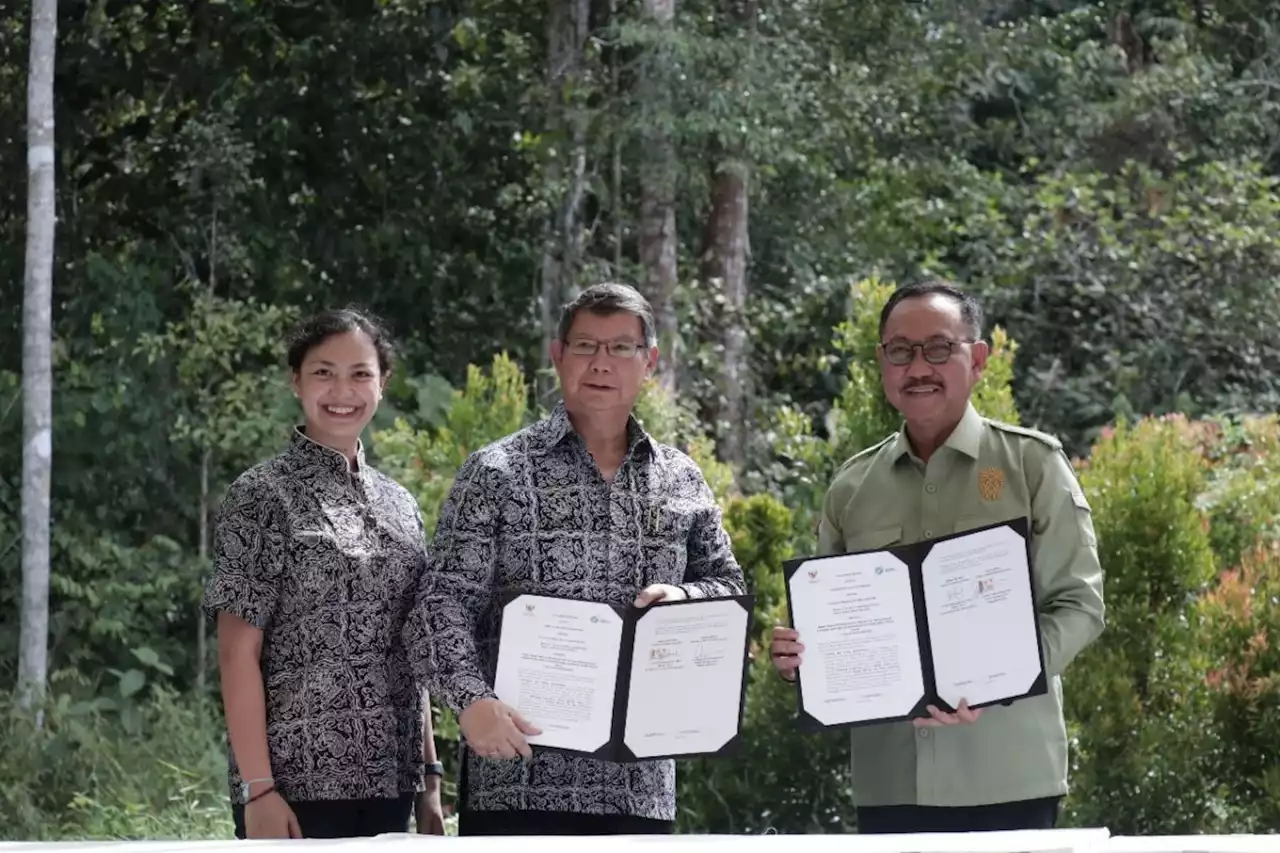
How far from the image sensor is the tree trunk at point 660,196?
8852 mm

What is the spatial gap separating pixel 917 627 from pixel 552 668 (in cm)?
59

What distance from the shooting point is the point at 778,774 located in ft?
18.5

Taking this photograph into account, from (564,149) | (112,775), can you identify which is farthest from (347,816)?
(564,149)

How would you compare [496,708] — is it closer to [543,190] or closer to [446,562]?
[446,562]

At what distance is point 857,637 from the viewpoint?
2793mm

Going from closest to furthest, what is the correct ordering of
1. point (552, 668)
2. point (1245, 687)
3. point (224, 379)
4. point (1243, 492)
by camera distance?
1. point (552, 668)
2. point (1245, 687)
3. point (1243, 492)
4. point (224, 379)

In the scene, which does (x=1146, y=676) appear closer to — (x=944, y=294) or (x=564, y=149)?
(x=944, y=294)

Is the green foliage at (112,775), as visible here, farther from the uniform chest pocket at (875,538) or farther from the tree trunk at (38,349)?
the uniform chest pocket at (875,538)

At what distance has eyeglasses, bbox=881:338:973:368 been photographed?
9.48 feet

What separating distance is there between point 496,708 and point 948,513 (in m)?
0.85

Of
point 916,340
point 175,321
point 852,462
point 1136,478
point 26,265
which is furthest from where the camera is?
point 175,321

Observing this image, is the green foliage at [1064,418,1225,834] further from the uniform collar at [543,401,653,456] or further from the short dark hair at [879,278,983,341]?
the uniform collar at [543,401,653,456]

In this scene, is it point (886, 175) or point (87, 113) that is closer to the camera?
point (87, 113)

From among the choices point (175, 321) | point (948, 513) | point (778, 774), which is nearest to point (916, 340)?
point (948, 513)
